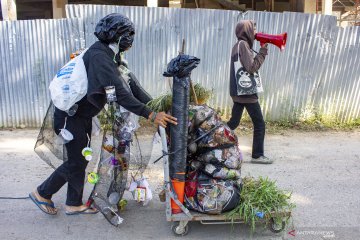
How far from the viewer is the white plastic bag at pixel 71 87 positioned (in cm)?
341

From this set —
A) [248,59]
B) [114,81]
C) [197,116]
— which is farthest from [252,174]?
[114,81]

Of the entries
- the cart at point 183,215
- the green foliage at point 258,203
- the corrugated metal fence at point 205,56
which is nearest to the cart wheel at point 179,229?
the cart at point 183,215

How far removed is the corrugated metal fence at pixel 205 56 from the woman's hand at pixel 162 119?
3.46 meters

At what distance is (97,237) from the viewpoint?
3.60 m

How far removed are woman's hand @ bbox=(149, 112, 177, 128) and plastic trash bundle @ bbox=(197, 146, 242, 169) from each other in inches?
17.7

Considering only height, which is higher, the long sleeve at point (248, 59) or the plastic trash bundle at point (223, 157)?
the long sleeve at point (248, 59)

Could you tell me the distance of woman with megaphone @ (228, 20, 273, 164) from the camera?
4.84 m

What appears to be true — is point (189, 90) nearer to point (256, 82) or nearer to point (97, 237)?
point (97, 237)

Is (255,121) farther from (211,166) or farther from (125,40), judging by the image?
(125,40)

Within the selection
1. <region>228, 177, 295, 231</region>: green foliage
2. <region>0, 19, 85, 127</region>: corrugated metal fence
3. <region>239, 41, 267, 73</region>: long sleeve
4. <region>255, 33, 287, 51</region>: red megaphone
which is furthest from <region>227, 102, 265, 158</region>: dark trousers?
<region>0, 19, 85, 127</region>: corrugated metal fence

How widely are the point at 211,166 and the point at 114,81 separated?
1.08 meters

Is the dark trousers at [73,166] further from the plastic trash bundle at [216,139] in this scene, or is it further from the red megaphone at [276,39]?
the red megaphone at [276,39]

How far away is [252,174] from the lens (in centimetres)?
496

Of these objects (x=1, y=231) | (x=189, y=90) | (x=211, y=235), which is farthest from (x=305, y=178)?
(x=1, y=231)
